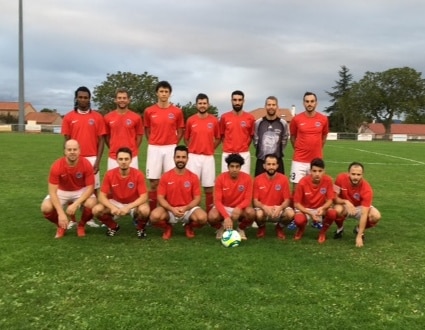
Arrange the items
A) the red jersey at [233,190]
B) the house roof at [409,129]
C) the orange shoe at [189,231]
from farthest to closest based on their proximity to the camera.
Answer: the house roof at [409,129] < the red jersey at [233,190] < the orange shoe at [189,231]

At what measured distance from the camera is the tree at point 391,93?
71938mm

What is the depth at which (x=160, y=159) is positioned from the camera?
6.78 meters

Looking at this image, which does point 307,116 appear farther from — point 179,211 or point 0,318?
point 0,318

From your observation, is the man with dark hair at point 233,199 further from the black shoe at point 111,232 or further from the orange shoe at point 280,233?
the black shoe at point 111,232

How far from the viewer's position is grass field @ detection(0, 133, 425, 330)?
11.4ft

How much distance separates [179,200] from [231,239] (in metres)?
0.94

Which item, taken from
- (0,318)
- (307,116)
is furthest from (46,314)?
(307,116)

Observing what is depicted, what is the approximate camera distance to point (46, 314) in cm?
350

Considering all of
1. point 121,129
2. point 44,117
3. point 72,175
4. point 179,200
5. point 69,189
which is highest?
point 44,117

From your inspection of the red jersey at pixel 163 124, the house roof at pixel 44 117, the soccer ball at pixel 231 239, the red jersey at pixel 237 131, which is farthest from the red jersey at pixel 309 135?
the house roof at pixel 44 117

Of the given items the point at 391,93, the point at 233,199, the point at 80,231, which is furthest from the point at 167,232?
the point at 391,93

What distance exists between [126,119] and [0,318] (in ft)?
12.3

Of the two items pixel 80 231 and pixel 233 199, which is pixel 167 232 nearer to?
pixel 233 199

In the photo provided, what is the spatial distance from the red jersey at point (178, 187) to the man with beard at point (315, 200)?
53.7 inches
